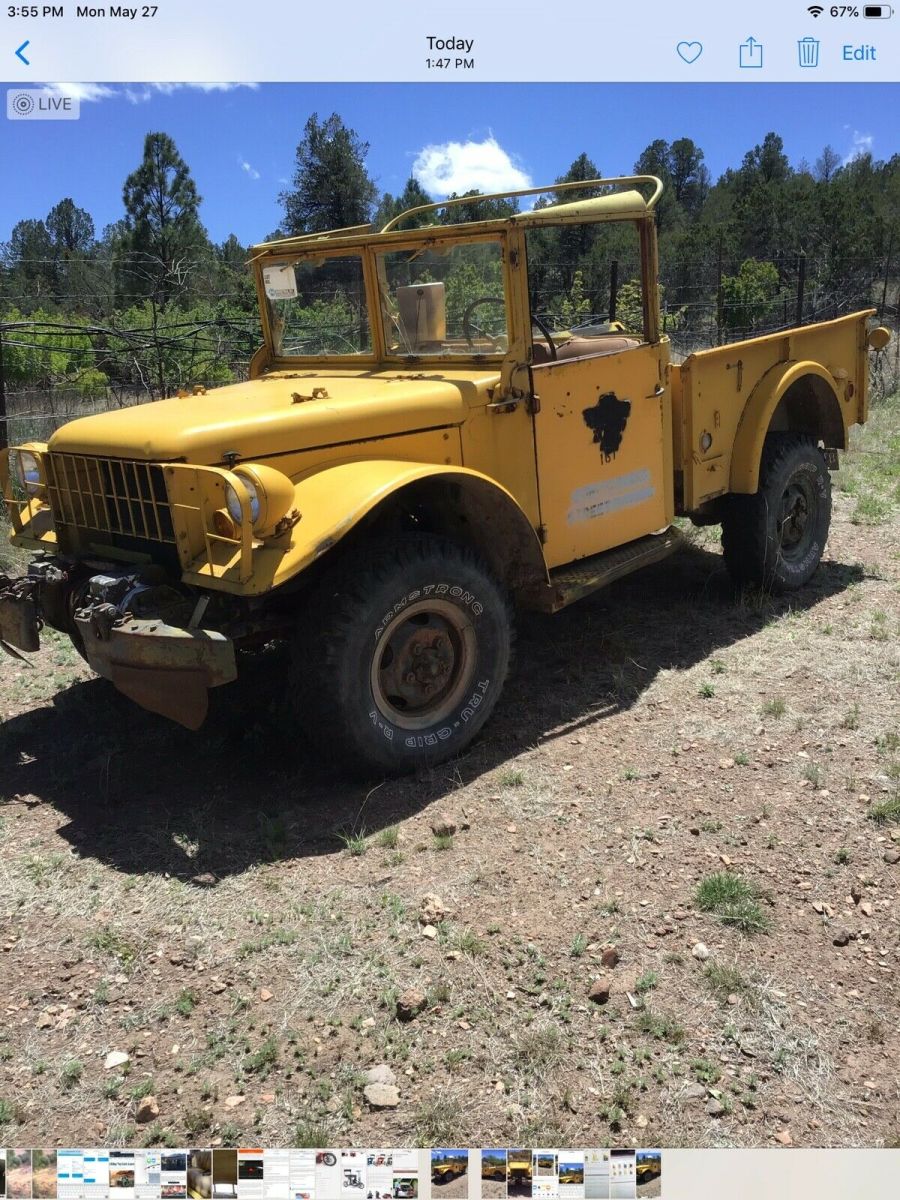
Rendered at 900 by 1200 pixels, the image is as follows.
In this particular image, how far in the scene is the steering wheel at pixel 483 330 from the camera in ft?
14.6

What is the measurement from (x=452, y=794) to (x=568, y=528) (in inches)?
57.6

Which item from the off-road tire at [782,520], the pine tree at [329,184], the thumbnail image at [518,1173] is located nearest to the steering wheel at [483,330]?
the off-road tire at [782,520]

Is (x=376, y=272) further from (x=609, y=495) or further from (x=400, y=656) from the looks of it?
(x=400, y=656)

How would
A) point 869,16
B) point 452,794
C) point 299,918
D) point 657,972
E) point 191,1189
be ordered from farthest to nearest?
point 452,794
point 869,16
point 299,918
point 657,972
point 191,1189

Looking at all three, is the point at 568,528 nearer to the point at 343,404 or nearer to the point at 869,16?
the point at 343,404

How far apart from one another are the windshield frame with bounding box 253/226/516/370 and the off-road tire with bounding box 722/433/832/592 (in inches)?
83.4

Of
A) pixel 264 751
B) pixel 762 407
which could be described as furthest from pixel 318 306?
pixel 762 407

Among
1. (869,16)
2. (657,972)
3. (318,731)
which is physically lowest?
(657,972)

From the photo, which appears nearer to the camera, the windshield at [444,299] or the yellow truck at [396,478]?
the yellow truck at [396,478]

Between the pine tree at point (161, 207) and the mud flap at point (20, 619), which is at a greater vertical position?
the pine tree at point (161, 207)

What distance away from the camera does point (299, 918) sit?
320 cm

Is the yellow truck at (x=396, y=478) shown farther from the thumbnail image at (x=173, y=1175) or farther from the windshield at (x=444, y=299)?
the thumbnail image at (x=173, y=1175)

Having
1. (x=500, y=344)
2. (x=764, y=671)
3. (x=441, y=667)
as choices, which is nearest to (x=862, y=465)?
(x=764, y=671)

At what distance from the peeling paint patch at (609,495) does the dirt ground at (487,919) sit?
0.81 meters
